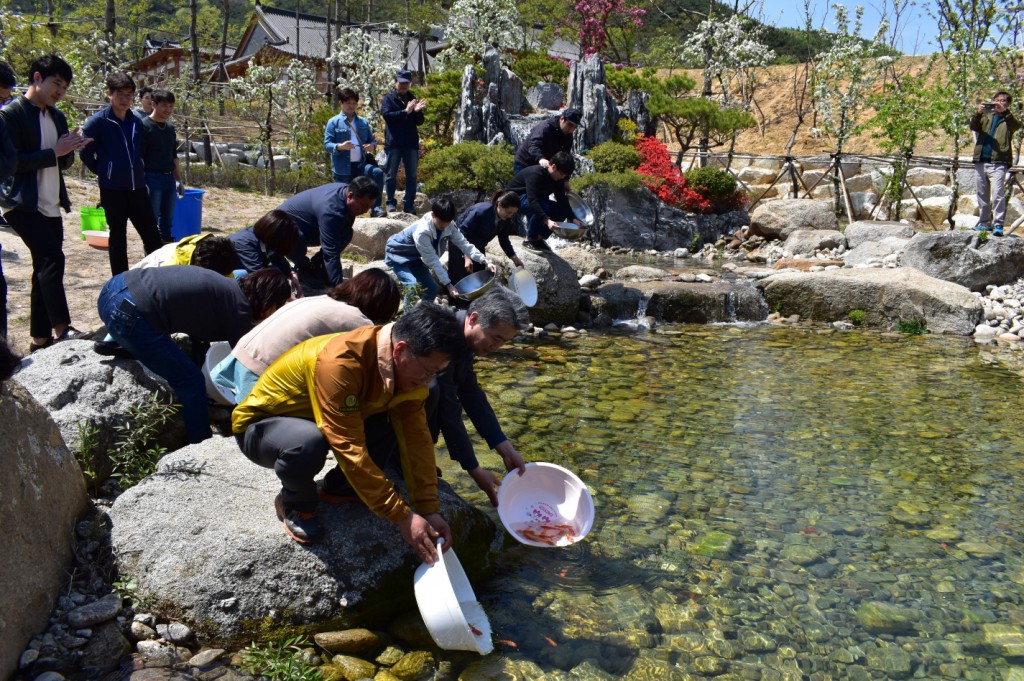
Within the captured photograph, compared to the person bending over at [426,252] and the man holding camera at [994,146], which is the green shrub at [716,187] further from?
the person bending over at [426,252]

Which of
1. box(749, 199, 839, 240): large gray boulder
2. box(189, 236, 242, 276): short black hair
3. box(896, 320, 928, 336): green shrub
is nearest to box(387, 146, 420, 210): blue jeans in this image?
box(189, 236, 242, 276): short black hair

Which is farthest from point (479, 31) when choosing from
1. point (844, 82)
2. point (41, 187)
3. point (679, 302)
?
point (41, 187)

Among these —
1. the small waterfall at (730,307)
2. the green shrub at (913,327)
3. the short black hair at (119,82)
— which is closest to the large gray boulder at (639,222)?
the small waterfall at (730,307)

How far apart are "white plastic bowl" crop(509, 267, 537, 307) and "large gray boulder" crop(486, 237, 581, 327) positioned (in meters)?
0.67

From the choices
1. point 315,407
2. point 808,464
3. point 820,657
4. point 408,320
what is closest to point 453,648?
point 315,407

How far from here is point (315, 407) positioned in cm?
300

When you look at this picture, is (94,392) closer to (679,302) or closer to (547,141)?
(547,141)

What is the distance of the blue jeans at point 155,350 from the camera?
3777 millimetres

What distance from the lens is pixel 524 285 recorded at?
320 inches

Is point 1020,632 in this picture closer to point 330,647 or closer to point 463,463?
point 463,463

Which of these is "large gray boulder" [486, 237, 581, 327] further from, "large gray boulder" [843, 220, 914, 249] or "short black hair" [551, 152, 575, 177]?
"large gray boulder" [843, 220, 914, 249]

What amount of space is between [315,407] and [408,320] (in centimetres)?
55

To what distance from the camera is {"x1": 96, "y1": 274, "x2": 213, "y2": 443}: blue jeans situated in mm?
3777

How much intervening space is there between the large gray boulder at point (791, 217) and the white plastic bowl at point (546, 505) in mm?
13919
